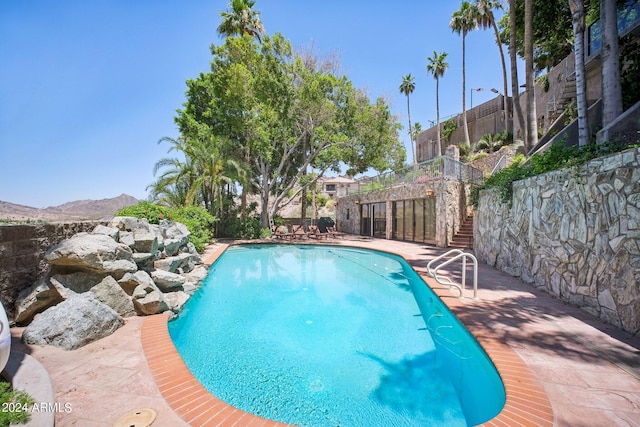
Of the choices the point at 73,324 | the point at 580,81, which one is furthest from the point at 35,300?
the point at 580,81

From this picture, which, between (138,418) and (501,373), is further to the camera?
(501,373)

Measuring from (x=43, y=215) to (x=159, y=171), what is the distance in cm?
1232

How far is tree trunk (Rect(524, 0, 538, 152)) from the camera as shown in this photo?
11695 mm

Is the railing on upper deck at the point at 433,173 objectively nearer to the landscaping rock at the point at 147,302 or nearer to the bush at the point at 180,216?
the bush at the point at 180,216

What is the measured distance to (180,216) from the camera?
13.3m

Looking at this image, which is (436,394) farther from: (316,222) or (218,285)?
(316,222)

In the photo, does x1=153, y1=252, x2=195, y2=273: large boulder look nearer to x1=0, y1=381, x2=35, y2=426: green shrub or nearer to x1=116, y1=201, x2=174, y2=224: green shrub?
x1=116, y1=201, x2=174, y2=224: green shrub

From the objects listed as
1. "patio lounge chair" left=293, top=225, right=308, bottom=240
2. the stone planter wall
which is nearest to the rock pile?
the stone planter wall

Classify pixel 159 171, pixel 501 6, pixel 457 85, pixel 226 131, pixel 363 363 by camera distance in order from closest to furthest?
pixel 363 363
pixel 159 171
pixel 226 131
pixel 501 6
pixel 457 85

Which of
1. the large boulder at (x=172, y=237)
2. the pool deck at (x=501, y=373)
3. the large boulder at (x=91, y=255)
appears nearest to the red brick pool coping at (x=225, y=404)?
the pool deck at (x=501, y=373)

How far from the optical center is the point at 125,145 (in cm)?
2017

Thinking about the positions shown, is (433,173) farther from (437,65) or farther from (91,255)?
(437,65)

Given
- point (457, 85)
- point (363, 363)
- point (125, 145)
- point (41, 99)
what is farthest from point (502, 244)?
point (457, 85)

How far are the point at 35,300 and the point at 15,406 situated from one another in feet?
8.73
